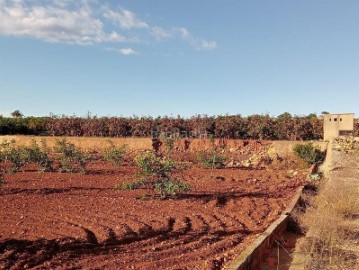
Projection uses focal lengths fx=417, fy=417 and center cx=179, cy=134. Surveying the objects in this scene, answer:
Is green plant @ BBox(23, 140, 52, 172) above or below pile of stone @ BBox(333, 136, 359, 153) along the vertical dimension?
below

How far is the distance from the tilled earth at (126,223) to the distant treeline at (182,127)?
40.7 feet

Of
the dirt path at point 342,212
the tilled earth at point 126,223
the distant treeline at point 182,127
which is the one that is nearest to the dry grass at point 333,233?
the dirt path at point 342,212

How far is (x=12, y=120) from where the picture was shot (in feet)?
118

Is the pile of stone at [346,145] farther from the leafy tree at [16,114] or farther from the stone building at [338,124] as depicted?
the leafy tree at [16,114]

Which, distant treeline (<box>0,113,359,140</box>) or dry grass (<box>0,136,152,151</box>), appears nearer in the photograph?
dry grass (<box>0,136,152,151</box>)

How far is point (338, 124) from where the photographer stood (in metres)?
20.8

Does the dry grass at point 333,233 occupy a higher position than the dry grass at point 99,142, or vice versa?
the dry grass at point 99,142

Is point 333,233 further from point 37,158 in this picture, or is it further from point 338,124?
point 338,124

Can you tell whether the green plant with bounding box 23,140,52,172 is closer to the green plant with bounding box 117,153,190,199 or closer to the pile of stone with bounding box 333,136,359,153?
the green plant with bounding box 117,153,190,199

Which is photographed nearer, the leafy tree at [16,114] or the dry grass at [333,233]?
the dry grass at [333,233]

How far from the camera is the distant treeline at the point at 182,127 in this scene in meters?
25.5

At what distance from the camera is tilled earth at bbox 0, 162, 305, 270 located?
612cm

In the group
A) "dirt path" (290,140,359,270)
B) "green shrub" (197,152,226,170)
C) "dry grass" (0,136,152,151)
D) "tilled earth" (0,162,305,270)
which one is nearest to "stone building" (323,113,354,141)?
"green shrub" (197,152,226,170)

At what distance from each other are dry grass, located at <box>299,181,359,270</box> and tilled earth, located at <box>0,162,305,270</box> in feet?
3.41
